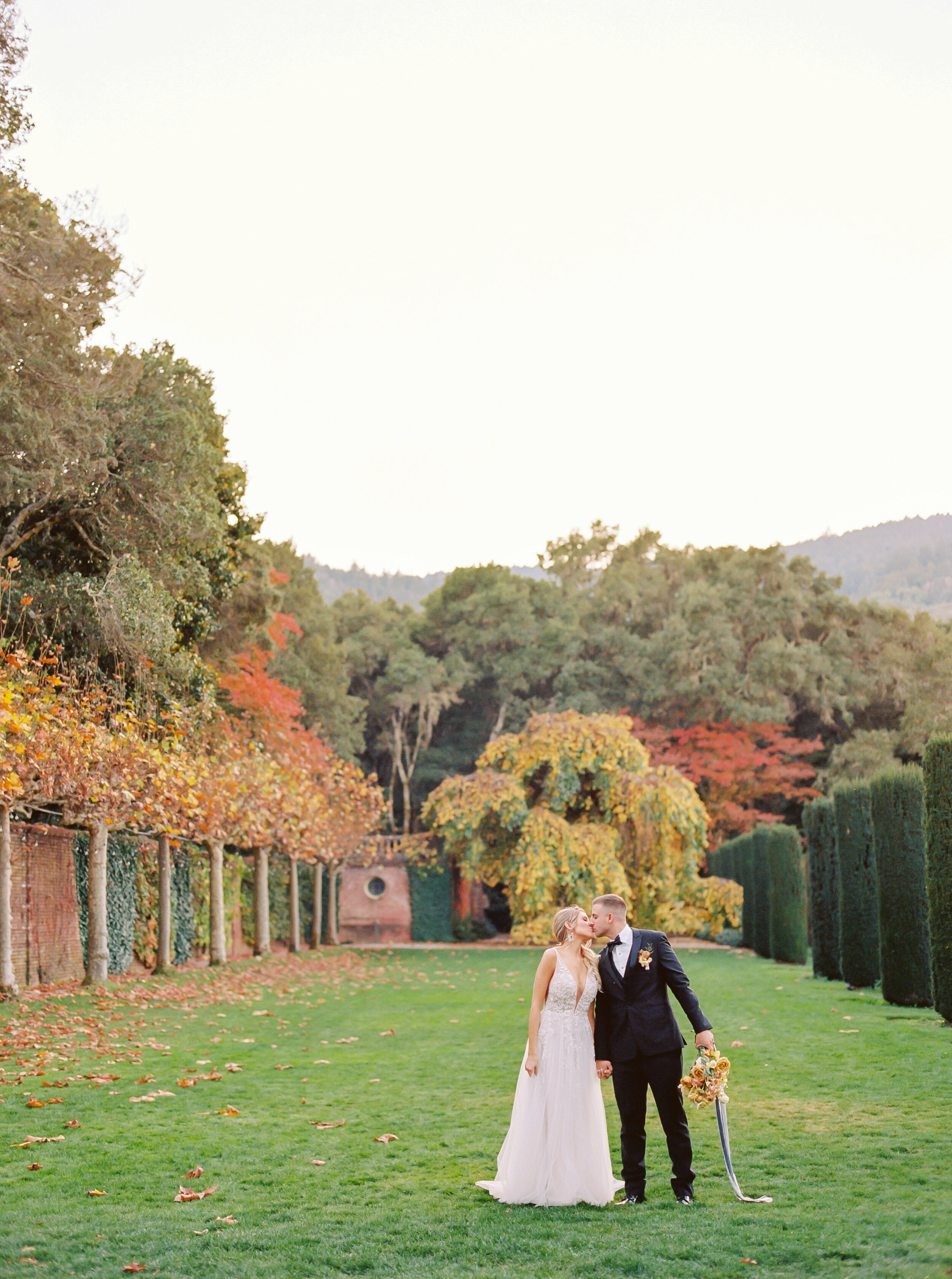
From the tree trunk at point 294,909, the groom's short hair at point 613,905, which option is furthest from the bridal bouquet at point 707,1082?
the tree trunk at point 294,909

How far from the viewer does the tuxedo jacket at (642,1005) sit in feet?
17.5

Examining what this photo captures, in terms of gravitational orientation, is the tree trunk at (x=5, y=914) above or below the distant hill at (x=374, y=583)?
below

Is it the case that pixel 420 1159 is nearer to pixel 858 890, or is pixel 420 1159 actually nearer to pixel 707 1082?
pixel 707 1082

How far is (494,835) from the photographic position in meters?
28.4

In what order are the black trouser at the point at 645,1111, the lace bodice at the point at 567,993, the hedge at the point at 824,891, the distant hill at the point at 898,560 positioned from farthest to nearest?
1. the distant hill at the point at 898,560
2. the hedge at the point at 824,891
3. the lace bodice at the point at 567,993
4. the black trouser at the point at 645,1111

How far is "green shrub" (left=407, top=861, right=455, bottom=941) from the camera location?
35.4 m

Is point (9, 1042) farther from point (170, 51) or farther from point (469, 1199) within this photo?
point (170, 51)

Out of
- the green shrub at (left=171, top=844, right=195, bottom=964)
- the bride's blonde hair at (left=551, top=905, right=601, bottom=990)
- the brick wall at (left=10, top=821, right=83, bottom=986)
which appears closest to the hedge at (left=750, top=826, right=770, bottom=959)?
the green shrub at (left=171, top=844, right=195, bottom=964)

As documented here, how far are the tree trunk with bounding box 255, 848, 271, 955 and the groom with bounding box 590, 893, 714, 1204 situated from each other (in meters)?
19.5

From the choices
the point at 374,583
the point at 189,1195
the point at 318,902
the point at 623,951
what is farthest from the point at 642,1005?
the point at 374,583

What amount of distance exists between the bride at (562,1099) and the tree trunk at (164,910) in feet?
45.4

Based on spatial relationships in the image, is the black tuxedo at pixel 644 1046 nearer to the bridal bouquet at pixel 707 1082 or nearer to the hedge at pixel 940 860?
the bridal bouquet at pixel 707 1082

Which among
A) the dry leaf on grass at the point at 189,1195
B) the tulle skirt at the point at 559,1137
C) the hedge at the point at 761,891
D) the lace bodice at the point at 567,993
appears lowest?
the hedge at the point at 761,891

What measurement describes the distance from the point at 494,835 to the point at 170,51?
2066 centimetres
